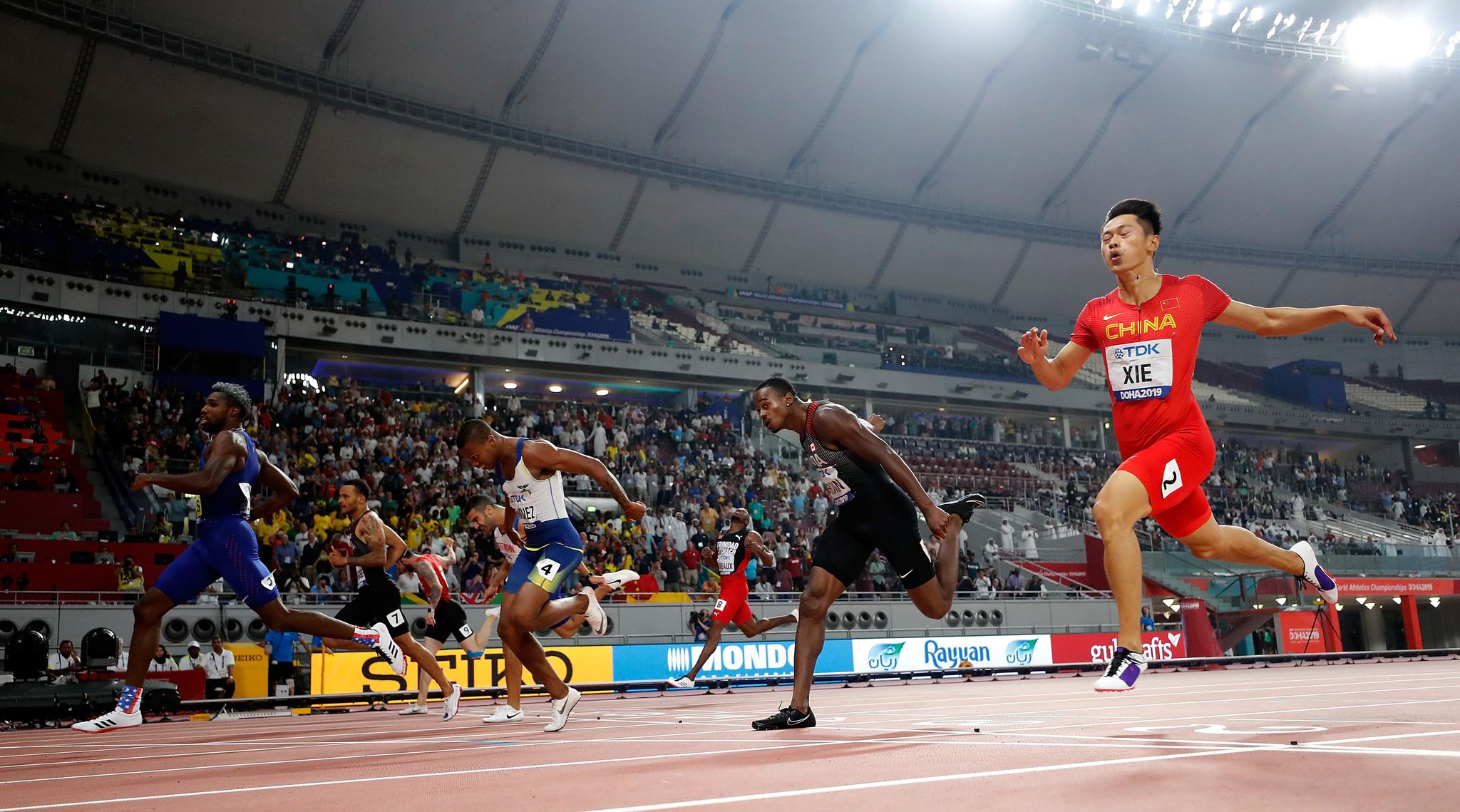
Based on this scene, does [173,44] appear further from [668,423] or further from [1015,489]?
[1015,489]

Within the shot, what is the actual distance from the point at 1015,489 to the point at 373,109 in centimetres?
2358

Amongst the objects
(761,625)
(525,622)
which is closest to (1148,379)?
(525,622)

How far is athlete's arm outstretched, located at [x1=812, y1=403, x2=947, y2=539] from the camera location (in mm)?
5605

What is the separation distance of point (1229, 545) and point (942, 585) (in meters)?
1.68

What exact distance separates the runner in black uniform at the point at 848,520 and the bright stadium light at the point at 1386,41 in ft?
138

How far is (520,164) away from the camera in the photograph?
37.5 meters

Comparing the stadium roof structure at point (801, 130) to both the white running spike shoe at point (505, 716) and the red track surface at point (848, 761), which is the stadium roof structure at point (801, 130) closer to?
the white running spike shoe at point (505, 716)

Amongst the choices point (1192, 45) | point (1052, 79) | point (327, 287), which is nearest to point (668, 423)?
point (327, 287)

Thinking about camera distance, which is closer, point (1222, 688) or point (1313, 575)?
point (1313, 575)

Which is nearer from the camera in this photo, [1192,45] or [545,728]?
[545,728]

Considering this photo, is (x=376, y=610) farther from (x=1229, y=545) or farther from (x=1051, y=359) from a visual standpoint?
(x=1229, y=545)

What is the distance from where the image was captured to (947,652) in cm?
2108

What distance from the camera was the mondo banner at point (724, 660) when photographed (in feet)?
58.1

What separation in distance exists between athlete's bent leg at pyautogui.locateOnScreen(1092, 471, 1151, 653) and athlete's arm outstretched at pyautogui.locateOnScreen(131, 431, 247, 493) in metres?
5.66
